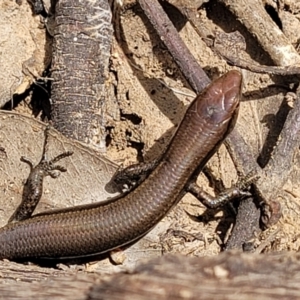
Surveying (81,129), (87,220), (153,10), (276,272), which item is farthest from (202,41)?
(276,272)

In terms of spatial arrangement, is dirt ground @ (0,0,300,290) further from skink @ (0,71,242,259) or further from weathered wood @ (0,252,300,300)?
weathered wood @ (0,252,300,300)

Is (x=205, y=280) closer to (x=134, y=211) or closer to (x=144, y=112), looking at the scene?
(x=134, y=211)

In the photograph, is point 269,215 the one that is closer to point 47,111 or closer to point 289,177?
point 289,177

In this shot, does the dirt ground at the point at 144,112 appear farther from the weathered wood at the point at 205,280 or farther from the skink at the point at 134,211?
the weathered wood at the point at 205,280

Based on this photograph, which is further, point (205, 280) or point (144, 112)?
point (144, 112)

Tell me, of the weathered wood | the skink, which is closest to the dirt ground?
the skink

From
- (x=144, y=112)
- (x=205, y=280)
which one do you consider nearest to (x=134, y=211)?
(x=144, y=112)
